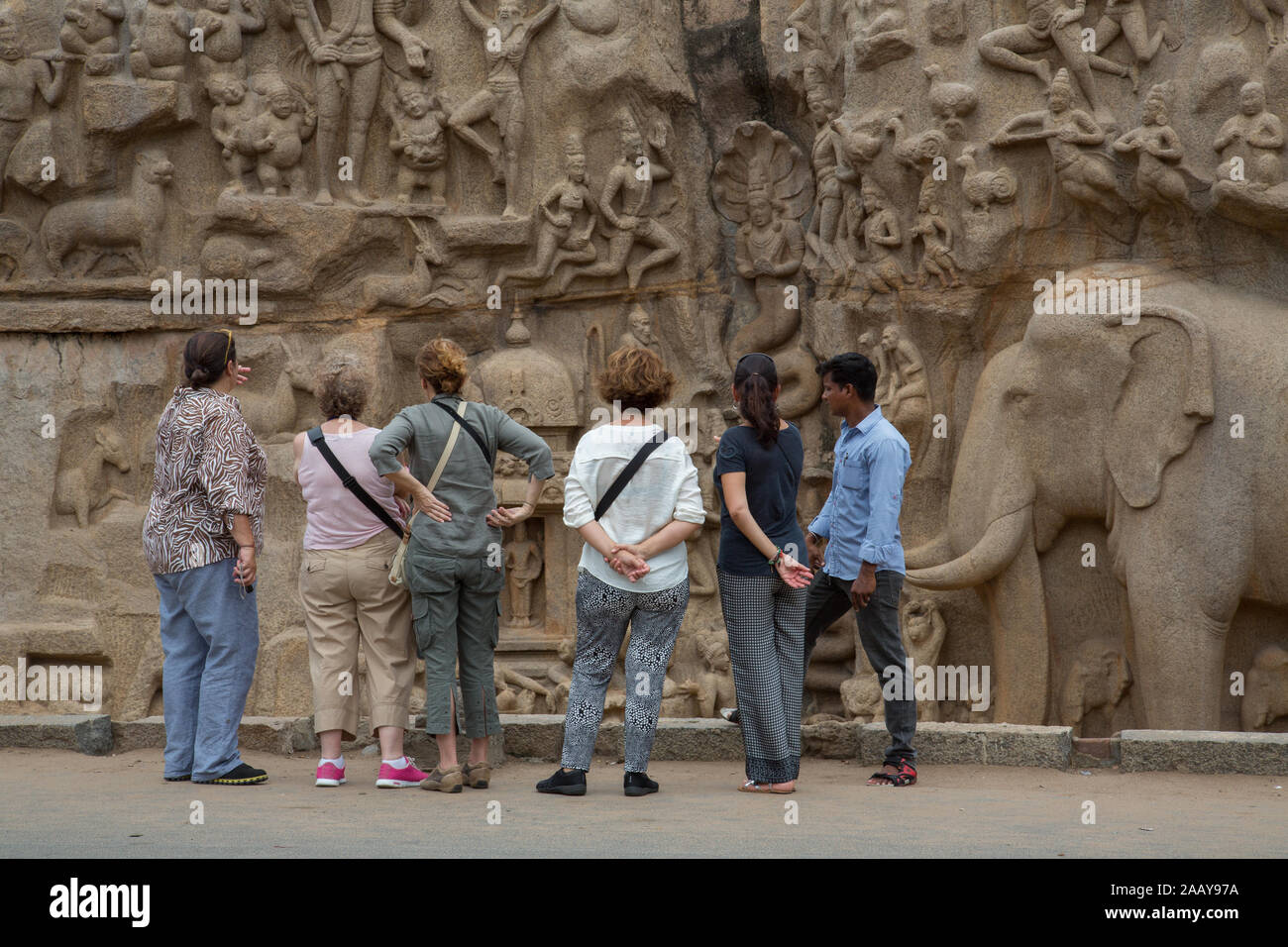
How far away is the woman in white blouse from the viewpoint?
5.93m

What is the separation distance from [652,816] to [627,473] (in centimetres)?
126

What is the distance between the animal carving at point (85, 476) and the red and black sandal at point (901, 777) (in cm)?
678

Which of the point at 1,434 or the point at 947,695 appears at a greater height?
the point at 1,434

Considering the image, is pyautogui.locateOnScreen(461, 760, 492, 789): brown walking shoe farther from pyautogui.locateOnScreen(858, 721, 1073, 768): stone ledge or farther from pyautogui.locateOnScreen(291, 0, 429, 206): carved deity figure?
pyautogui.locateOnScreen(291, 0, 429, 206): carved deity figure

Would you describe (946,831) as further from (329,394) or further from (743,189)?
(743,189)

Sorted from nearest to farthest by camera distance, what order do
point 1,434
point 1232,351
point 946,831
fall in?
1. point 946,831
2. point 1232,351
3. point 1,434

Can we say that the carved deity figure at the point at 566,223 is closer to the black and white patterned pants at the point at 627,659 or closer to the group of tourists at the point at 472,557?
the group of tourists at the point at 472,557

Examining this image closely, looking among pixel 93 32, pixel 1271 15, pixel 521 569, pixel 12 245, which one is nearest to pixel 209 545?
pixel 521 569

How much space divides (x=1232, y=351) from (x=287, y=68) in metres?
6.61

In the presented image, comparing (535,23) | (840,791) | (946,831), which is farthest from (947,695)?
(535,23)

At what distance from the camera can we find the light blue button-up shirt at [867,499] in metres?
6.27

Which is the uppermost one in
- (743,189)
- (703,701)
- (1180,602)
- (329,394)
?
(743,189)

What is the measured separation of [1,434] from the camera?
11.1 m

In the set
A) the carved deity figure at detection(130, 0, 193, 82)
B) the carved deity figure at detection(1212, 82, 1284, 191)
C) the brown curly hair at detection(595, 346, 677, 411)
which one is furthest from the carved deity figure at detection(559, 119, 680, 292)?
the brown curly hair at detection(595, 346, 677, 411)
